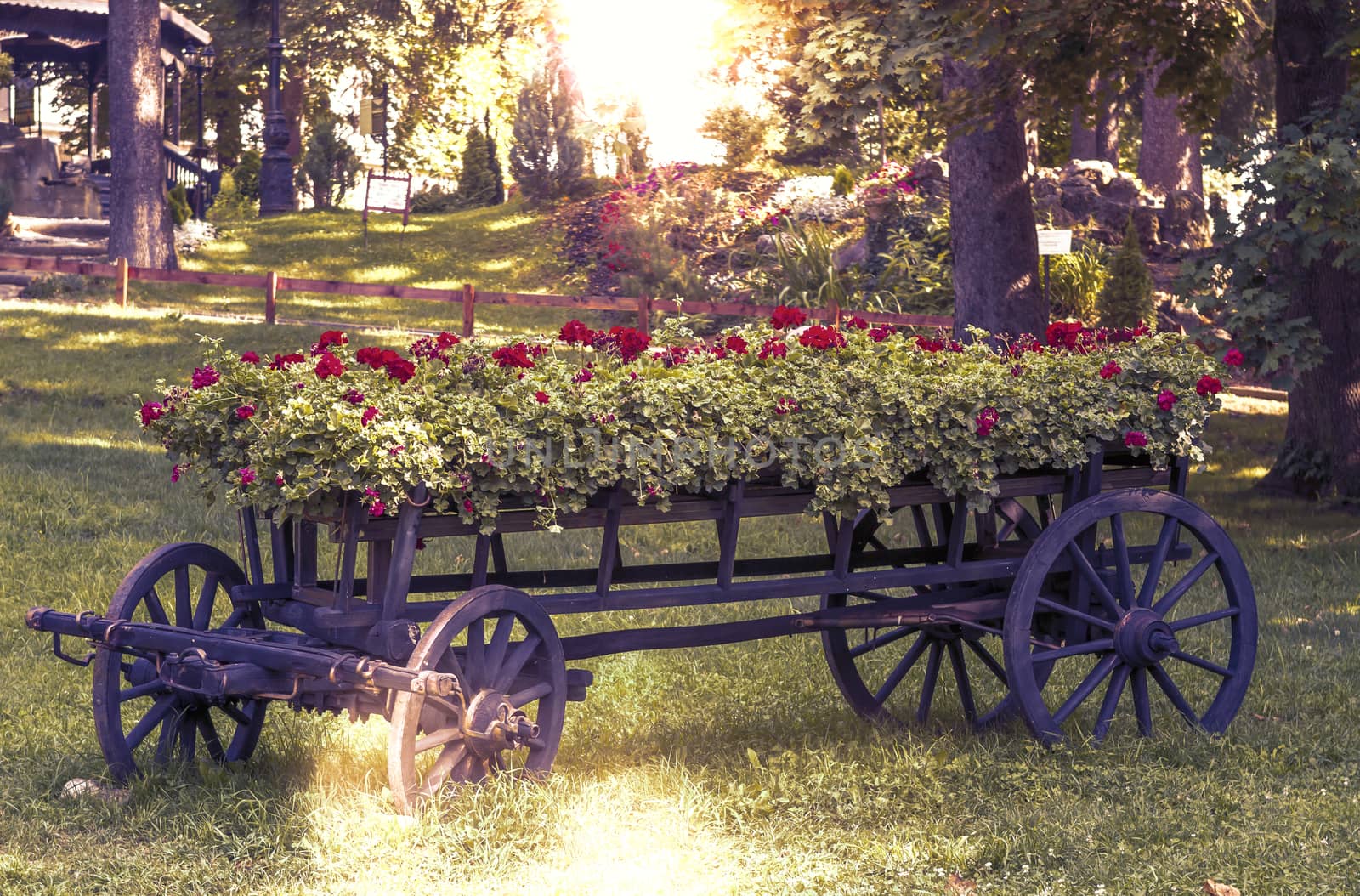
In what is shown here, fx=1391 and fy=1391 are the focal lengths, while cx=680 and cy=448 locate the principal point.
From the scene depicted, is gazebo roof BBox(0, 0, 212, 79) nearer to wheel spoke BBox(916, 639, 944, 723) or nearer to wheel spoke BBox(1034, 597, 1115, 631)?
wheel spoke BBox(916, 639, 944, 723)

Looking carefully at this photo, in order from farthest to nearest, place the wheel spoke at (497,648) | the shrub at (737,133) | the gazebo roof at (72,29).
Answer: the shrub at (737,133), the gazebo roof at (72,29), the wheel spoke at (497,648)

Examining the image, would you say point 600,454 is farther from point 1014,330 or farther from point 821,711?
point 1014,330

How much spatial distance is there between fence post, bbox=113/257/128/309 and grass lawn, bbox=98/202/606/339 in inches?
26.0

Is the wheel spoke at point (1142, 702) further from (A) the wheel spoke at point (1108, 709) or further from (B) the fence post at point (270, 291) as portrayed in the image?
(B) the fence post at point (270, 291)

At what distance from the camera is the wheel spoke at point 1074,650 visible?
5.08 metres

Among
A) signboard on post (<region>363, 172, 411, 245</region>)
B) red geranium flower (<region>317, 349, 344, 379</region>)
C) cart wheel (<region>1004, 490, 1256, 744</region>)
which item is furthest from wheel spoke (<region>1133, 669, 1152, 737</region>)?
signboard on post (<region>363, 172, 411, 245</region>)

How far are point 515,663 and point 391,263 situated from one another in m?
18.7

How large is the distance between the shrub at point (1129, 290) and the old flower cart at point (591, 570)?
36.6ft

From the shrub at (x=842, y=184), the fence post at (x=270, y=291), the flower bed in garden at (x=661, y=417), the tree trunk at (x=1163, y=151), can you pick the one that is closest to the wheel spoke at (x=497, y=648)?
the flower bed in garden at (x=661, y=417)

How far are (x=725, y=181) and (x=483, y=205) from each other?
886 cm

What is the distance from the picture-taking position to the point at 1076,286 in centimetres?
1752

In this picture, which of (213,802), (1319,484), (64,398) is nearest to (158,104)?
(64,398)

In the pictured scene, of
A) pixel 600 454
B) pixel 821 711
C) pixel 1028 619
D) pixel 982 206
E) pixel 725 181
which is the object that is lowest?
pixel 821 711

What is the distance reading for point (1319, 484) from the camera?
11.5m
